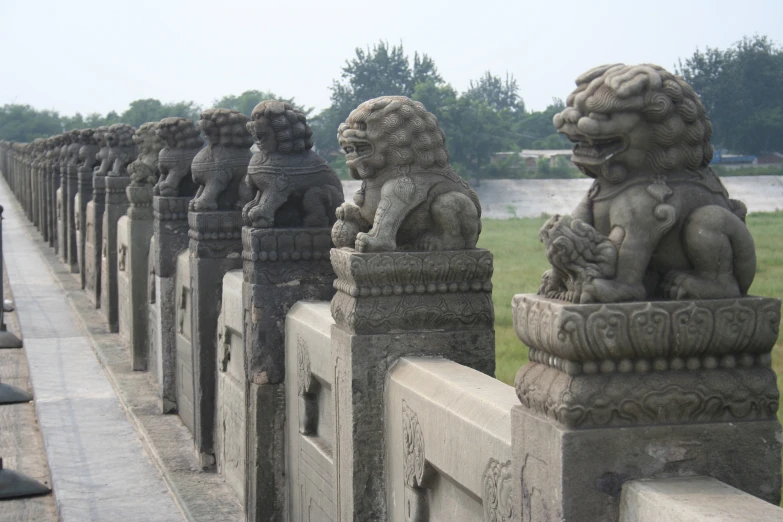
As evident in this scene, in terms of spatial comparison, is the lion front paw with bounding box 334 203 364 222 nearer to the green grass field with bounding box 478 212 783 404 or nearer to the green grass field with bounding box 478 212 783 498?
the green grass field with bounding box 478 212 783 498

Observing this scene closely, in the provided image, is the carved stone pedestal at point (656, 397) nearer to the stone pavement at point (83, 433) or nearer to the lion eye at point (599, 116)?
the lion eye at point (599, 116)

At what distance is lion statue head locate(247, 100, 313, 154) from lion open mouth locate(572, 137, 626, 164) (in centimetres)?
389

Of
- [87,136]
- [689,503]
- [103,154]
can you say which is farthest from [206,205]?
[87,136]

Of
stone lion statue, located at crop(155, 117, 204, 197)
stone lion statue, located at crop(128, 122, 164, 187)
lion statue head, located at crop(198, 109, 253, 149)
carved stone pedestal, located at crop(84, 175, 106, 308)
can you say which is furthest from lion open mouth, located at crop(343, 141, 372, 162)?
carved stone pedestal, located at crop(84, 175, 106, 308)

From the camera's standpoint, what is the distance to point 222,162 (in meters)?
8.55

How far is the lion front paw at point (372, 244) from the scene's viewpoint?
502cm

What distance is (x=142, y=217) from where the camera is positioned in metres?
12.6

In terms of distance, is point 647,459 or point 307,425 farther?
point 307,425

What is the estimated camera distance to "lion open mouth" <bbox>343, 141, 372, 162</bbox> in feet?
17.0

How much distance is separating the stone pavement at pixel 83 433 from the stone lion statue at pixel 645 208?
520 centimetres

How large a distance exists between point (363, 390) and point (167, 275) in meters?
5.83

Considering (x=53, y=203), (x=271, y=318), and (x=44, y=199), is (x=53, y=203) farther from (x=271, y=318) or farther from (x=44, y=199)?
(x=271, y=318)

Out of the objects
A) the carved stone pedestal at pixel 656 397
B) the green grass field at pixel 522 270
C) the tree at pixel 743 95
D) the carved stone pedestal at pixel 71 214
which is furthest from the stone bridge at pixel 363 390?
the tree at pixel 743 95

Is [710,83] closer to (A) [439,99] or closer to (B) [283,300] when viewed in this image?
(A) [439,99]
